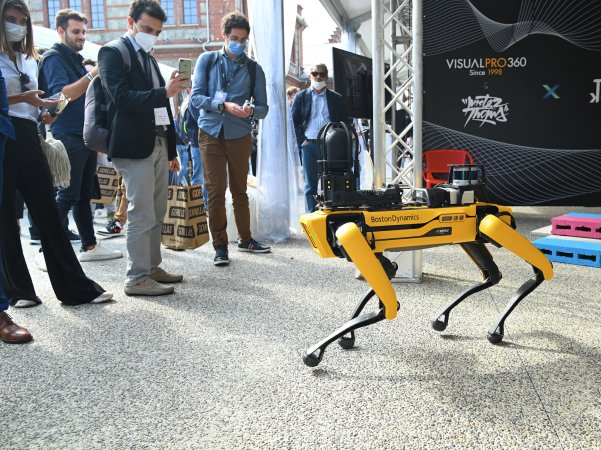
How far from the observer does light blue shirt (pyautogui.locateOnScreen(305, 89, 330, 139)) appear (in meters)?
5.75

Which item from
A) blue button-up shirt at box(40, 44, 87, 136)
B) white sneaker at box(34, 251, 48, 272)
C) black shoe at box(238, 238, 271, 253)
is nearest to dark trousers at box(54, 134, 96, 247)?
blue button-up shirt at box(40, 44, 87, 136)

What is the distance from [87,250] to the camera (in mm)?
4469

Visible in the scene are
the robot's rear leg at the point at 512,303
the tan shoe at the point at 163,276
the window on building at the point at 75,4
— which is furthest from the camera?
the window on building at the point at 75,4

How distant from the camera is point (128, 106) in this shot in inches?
123

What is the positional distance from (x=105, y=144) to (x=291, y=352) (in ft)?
6.23

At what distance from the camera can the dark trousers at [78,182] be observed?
4.14m

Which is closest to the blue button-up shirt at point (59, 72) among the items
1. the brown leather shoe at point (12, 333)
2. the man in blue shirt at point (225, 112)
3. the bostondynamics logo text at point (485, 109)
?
the man in blue shirt at point (225, 112)

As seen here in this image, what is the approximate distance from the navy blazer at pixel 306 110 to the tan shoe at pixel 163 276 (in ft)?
8.60

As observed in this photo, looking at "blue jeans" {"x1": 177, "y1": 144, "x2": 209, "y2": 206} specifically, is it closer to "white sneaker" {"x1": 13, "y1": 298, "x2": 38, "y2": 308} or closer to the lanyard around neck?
the lanyard around neck

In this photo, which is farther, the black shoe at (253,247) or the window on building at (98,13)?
the window on building at (98,13)

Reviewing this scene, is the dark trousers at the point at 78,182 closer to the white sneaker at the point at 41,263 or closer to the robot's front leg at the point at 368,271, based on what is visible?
the white sneaker at the point at 41,263

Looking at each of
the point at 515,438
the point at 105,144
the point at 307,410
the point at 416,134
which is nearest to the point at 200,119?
the point at 105,144

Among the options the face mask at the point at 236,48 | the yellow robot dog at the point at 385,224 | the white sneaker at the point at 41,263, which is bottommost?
the white sneaker at the point at 41,263

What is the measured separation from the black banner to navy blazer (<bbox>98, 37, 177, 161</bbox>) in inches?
170
